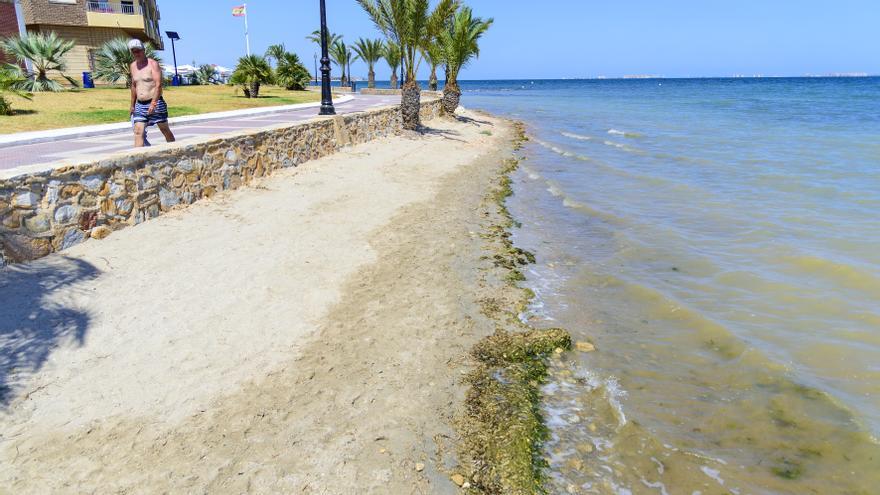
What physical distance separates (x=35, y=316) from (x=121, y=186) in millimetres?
2366

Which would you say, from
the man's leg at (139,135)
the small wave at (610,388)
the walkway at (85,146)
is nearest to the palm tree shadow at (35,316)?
the walkway at (85,146)

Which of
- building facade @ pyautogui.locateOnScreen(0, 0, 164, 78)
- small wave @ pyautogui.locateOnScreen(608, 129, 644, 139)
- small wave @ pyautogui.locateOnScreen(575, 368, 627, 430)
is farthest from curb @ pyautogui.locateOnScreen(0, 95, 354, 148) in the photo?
building facade @ pyautogui.locateOnScreen(0, 0, 164, 78)

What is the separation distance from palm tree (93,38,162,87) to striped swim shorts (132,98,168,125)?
20.5 metres

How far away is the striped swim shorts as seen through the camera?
26.3 feet

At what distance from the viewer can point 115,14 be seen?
32000mm

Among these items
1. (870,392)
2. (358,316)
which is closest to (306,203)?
(358,316)

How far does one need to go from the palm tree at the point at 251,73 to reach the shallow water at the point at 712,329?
57.0 ft

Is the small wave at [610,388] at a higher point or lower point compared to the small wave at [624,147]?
lower

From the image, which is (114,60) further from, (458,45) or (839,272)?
(839,272)

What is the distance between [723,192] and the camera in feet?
39.9

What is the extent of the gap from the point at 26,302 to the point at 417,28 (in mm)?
14427

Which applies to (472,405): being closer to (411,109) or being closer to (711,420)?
(711,420)

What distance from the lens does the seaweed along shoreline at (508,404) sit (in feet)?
10.6

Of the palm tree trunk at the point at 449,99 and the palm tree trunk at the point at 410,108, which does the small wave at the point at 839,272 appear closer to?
the palm tree trunk at the point at 410,108
